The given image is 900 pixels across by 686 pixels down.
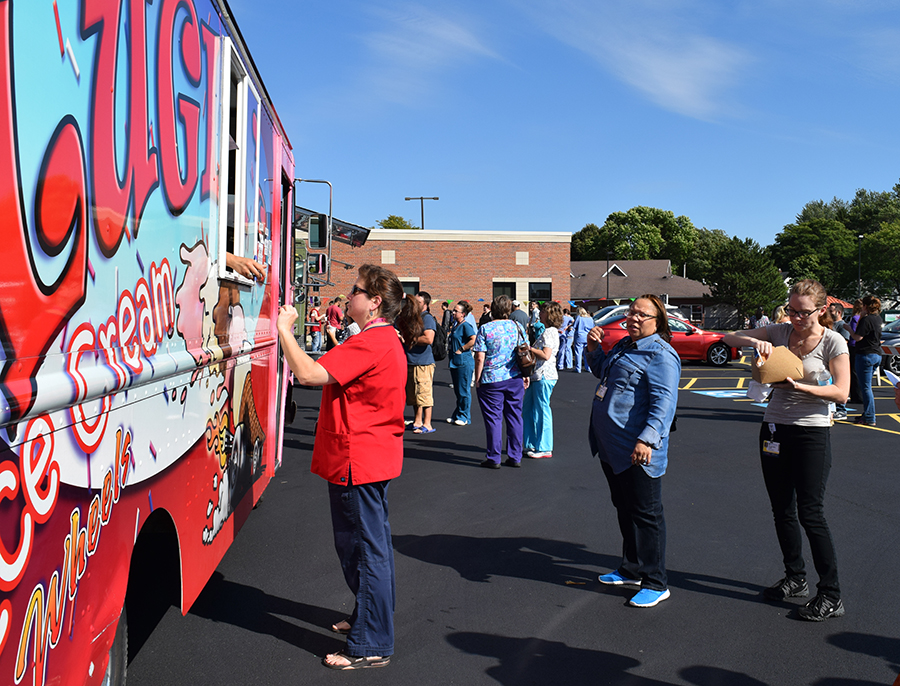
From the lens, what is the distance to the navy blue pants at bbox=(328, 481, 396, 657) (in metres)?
3.41

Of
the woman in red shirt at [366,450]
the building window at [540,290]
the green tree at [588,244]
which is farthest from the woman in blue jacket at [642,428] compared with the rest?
the green tree at [588,244]

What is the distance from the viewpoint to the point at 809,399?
161 inches

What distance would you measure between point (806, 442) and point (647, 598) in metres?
1.23

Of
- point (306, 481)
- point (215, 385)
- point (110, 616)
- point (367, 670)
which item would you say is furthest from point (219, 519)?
point (306, 481)

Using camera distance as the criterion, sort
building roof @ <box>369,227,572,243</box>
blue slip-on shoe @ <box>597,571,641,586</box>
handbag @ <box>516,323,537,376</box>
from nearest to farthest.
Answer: blue slip-on shoe @ <box>597,571,641,586</box>
handbag @ <box>516,323,537,376</box>
building roof @ <box>369,227,572,243</box>

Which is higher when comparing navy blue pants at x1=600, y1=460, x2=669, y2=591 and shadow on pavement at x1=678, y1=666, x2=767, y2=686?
navy blue pants at x1=600, y1=460, x2=669, y2=591

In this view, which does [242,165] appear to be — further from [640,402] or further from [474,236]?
[474,236]

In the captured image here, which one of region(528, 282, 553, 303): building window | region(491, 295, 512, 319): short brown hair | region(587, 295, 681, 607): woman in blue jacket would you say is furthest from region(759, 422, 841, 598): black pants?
region(528, 282, 553, 303): building window

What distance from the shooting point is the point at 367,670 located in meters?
3.47

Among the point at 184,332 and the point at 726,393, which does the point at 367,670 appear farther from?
the point at 726,393

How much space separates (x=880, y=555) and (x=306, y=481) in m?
4.80

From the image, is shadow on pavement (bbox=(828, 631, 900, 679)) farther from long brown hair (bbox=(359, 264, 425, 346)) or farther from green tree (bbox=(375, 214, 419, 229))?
green tree (bbox=(375, 214, 419, 229))

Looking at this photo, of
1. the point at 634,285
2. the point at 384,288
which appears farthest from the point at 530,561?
the point at 634,285

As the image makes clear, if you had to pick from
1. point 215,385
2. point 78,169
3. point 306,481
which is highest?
point 78,169
